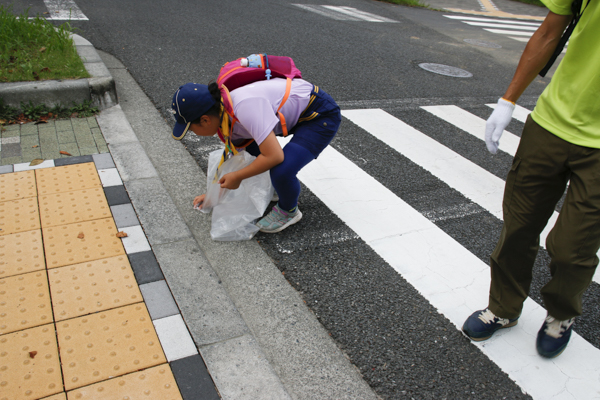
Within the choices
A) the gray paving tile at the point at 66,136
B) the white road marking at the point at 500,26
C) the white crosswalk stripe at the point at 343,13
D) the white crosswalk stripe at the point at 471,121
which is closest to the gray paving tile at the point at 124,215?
the gray paving tile at the point at 66,136

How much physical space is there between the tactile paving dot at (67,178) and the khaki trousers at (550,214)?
2.61 metres

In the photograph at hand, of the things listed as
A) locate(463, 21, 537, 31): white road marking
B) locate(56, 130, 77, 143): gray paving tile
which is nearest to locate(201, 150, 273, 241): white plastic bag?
locate(56, 130, 77, 143): gray paving tile

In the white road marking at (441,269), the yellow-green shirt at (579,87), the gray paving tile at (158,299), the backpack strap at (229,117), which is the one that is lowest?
the white road marking at (441,269)

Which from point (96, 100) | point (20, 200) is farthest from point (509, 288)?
point (96, 100)

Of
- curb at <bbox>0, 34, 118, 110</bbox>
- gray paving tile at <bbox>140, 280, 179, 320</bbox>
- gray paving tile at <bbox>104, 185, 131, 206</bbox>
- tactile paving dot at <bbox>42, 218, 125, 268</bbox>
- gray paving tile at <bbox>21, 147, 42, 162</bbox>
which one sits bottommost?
gray paving tile at <bbox>140, 280, 179, 320</bbox>

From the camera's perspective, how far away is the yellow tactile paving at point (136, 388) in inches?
70.1

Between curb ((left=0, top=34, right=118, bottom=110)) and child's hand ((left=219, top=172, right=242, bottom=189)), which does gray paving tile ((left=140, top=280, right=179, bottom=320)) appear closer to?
child's hand ((left=219, top=172, right=242, bottom=189))

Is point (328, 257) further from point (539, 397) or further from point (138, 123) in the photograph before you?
point (138, 123)

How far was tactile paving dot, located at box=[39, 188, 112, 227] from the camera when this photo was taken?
276cm

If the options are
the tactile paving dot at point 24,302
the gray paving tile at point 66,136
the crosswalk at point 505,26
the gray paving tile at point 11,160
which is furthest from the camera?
the crosswalk at point 505,26

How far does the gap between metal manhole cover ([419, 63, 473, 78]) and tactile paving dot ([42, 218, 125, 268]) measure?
577 cm

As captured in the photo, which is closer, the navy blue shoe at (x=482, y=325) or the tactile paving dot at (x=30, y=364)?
the tactile paving dot at (x=30, y=364)

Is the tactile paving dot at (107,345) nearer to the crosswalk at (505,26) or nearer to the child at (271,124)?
→ the child at (271,124)

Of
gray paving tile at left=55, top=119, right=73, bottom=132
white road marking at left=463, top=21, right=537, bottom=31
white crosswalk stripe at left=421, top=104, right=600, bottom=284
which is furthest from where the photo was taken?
white road marking at left=463, top=21, right=537, bottom=31
